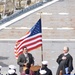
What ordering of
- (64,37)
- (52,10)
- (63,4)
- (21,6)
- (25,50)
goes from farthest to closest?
(21,6) → (63,4) → (52,10) → (64,37) → (25,50)

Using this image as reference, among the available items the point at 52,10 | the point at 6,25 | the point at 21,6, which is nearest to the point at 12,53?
the point at 6,25

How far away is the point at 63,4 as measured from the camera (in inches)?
1596

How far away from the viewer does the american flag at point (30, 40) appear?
1638cm

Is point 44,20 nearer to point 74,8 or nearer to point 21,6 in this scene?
point 74,8

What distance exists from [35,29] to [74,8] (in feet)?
72.8

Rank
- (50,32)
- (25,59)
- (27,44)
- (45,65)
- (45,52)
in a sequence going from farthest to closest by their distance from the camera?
(50,32), (45,52), (27,44), (25,59), (45,65)

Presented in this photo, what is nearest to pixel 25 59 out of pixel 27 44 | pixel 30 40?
pixel 27 44

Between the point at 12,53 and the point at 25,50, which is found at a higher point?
the point at 25,50

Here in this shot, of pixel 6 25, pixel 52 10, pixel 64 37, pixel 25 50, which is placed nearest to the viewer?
pixel 25 50

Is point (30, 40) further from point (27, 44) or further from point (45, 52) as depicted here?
point (45, 52)

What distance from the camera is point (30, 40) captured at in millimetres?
16438

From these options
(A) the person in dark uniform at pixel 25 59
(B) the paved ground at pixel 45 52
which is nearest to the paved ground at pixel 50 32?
(B) the paved ground at pixel 45 52

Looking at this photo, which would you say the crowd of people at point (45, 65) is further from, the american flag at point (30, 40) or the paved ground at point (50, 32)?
the paved ground at point (50, 32)

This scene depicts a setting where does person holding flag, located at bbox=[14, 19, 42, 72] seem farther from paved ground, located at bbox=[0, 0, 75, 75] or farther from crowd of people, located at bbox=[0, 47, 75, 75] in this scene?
paved ground, located at bbox=[0, 0, 75, 75]
